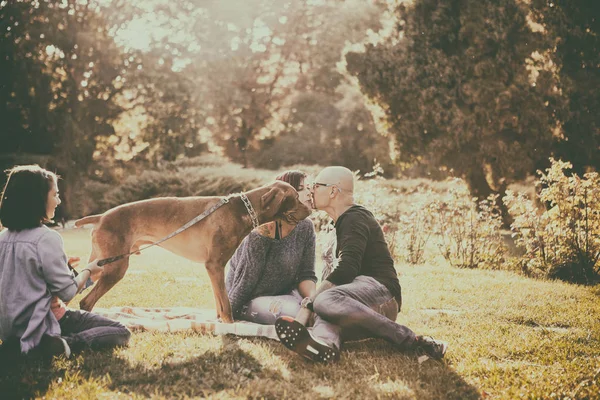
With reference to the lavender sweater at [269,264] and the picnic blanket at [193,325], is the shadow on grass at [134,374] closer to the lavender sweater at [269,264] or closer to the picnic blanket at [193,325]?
the picnic blanket at [193,325]

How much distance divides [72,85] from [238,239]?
2056 cm

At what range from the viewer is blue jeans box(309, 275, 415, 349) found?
150 inches

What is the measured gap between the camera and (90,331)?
3955 millimetres

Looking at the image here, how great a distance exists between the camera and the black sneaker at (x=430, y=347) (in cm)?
392

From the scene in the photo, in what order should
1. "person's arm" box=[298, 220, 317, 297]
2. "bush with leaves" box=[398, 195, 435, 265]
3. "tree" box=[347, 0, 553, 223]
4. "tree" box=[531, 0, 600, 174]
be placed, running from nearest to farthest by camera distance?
"person's arm" box=[298, 220, 317, 297] → "bush with leaves" box=[398, 195, 435, 265] → "tree" box=[531, 0, 600, 174] → "tree" box=[347, 0, 553, 223]

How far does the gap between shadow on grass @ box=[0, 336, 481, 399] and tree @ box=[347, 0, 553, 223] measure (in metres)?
13.1

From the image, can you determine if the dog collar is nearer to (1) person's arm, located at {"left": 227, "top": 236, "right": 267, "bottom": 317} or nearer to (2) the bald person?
(1) person's arm, located at {"left": 227, "top": 236, "right": 267, "bottom": 317}

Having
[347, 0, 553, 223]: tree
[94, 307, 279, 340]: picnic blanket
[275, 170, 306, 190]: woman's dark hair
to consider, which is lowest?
[94, 307, 279, 340]: picnic blanket

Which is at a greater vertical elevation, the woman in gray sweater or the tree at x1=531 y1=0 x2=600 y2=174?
the tree at x1=531 y1=0 x2=600 y2=174

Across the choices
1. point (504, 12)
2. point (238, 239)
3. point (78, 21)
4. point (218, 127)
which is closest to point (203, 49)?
point (218, 127)

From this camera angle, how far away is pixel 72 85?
22.3 m

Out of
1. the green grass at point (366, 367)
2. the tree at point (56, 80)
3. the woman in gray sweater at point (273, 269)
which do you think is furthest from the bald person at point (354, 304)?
the tree at point (56, 80)

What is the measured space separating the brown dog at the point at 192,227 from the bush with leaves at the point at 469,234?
18.3ft

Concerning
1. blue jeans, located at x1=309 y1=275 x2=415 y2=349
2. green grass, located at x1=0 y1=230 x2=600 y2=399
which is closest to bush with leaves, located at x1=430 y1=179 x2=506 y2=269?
green grass, located at x1=0 y1=230 x2=600 y2=399
